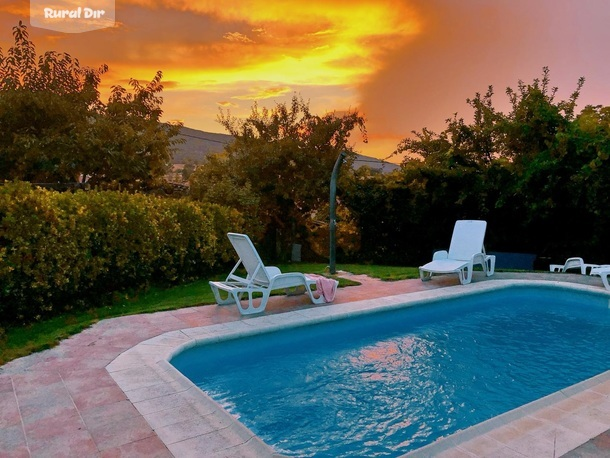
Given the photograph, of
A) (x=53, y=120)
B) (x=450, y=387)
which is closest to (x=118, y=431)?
(x=450, y=387)

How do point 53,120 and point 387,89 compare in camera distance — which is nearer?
point 53,120

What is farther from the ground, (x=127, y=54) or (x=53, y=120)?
(x=127, y=54)

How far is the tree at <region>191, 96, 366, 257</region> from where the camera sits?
50.5ft

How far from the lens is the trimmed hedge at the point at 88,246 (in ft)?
21.9

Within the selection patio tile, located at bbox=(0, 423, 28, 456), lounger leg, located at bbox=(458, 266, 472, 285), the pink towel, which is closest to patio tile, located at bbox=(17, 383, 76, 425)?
patio tile, located at bbox=(0, 423, 28, 456)

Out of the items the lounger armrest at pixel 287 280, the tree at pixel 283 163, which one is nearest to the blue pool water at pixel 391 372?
the lounger armrest at pixel 287 280

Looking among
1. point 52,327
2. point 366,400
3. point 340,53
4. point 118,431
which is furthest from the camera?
point 340,53

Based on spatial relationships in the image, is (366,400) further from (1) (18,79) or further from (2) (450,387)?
(1) (18,79)

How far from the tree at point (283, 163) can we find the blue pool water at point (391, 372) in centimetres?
843

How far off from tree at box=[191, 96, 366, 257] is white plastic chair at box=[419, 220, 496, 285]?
19.0 ft

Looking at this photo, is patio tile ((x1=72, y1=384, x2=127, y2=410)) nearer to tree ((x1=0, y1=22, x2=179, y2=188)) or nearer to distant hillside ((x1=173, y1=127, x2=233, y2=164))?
tree ((x1=0, y1=22, x2=179, y2=188))

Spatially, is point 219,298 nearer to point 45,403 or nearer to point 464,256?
point 45,403

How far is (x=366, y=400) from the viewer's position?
482 centimetres

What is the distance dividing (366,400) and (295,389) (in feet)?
2.68
